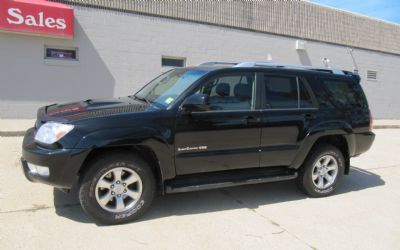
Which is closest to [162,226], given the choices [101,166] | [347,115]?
[101,166]

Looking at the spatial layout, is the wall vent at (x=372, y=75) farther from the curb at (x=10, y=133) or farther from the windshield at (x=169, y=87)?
the curb at (x=10, y=133)

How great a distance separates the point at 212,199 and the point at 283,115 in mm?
1510

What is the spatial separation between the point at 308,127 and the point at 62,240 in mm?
3483

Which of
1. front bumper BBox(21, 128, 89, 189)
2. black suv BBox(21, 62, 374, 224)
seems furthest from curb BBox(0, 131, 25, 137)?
front bumper BBox(21, 128, 89, 189)

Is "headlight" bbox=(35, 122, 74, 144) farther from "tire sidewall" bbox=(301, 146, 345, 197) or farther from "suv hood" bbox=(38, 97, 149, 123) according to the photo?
"tire sidewall" bbox=(301, 146, 345, 197)

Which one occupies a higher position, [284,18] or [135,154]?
[284,18]

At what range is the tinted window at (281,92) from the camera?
5137mm

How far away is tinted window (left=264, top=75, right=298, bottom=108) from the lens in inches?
202

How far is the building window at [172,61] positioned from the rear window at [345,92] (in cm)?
774

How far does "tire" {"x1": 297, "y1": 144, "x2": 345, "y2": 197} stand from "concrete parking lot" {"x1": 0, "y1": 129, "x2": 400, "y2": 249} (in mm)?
154

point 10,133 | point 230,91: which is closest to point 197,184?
point 230,91

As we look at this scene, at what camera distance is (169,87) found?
5020 millimetres

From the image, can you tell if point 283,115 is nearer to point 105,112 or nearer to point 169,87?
point 169,87

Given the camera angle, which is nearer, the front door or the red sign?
the front door
